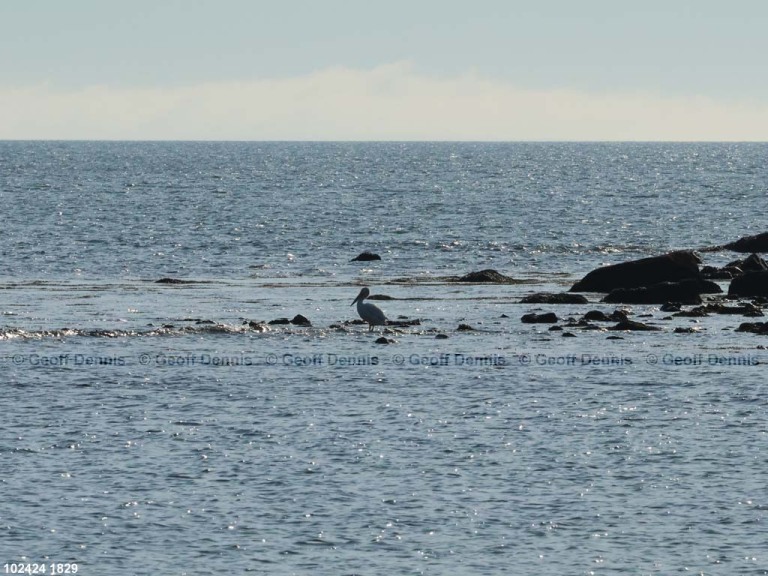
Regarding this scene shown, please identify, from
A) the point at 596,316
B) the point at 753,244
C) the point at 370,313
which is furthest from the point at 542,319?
the point at 753,244

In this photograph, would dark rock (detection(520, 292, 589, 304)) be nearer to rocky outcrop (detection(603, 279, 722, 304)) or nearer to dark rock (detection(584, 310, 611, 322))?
rocky outcrop (detection(603, 279, 722, 304))

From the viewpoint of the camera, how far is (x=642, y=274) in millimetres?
47812

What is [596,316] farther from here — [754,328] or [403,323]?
[403,323]

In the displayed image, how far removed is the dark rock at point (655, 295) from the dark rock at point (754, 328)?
657 centimetres

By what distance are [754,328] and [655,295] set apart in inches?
289

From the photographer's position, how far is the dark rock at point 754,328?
125 ft

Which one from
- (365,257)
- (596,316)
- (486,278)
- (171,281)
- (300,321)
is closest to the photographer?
(300,321)

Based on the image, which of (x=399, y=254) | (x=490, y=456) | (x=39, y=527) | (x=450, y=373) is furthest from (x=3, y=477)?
(x=399, y=254)

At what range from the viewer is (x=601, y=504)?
20.2m

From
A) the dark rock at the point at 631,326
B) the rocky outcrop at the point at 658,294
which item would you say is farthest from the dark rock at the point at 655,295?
the dark rock at the point at 631,326

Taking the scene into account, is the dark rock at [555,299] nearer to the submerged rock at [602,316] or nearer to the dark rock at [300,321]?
the submerged rock at [602,316]

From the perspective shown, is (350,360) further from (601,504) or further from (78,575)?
(78,575)

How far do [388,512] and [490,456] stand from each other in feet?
12.4

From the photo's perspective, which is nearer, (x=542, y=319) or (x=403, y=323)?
(x=403, y=323)
